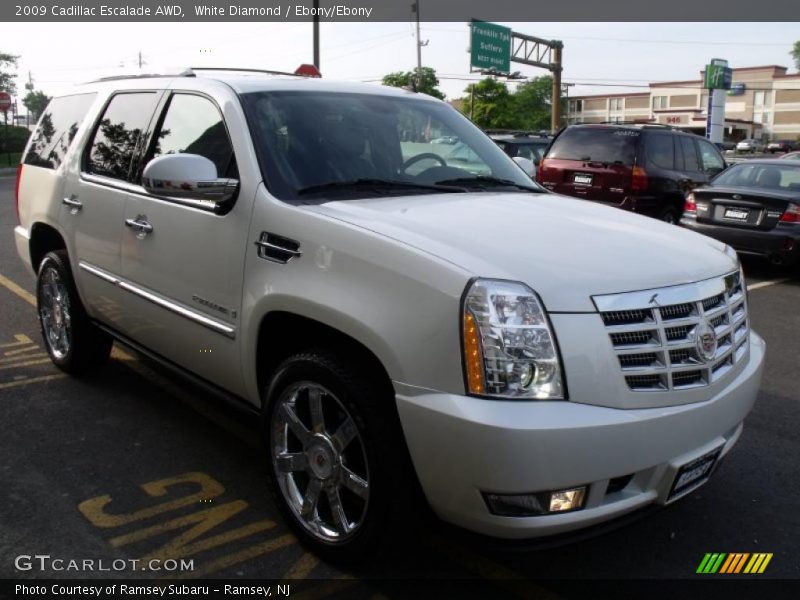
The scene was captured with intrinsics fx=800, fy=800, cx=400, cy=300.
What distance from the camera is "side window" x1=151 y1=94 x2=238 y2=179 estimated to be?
362cm

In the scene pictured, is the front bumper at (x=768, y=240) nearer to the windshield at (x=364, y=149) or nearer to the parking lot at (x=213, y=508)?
the parking lot at (x=213, y=508)

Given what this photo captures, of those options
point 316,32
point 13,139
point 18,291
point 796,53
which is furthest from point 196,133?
point 796,53

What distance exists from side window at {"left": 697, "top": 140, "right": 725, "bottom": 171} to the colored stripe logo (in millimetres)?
10699

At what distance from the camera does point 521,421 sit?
2.41 m

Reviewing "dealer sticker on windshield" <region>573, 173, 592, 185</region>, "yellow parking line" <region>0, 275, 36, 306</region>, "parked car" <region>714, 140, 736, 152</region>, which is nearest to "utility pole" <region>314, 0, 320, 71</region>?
"parked car" <region>714, 140, 736, 152</region>

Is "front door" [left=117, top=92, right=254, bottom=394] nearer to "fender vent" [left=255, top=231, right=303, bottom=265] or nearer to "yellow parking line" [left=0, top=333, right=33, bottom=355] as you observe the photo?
"fender vent" [left=255, top=231, right=303, bottom=265]

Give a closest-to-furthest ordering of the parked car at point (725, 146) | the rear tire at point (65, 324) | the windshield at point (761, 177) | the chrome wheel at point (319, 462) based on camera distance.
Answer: the chrome wheel at point (319, 462)
the rear tire at point (65, 324)
the windshield at point (761, 177)
the parked car at point (725, 146)

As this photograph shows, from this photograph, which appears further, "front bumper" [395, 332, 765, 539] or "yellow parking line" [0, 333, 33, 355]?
"yellow parking line" [0, 333, 33, 355]

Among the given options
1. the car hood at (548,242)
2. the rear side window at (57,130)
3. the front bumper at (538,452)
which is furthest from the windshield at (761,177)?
the front bumper at (538,452)

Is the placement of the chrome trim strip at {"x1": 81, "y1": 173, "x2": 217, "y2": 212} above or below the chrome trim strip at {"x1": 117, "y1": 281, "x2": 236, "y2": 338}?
above

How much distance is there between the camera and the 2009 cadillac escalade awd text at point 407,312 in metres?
2.49

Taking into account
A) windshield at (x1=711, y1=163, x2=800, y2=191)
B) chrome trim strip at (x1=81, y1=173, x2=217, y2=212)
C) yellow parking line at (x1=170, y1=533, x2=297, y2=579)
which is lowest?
yellow parking line at (x1=170, y1=533, x2=297, y2=579)

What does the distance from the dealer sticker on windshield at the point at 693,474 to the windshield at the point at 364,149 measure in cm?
164

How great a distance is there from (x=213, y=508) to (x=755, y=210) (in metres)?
7.97
